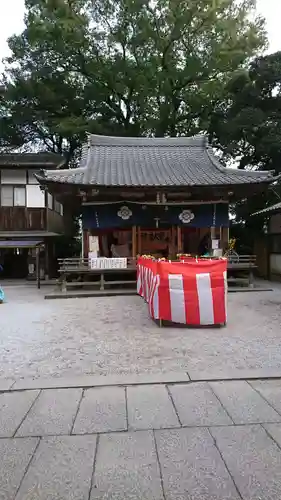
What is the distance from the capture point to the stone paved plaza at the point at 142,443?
2.13 metres

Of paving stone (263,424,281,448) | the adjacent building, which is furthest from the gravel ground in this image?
the adjacent building

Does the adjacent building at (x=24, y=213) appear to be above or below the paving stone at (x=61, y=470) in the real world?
above

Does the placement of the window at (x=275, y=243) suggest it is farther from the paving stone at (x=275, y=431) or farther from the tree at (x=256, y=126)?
the paving stone at (x=275, y=431)

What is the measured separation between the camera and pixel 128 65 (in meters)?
22.2

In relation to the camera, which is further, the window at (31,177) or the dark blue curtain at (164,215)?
the window at (31,177)

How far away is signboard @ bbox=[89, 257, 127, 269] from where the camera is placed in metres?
12.2

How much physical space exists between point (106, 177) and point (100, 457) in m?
11.4

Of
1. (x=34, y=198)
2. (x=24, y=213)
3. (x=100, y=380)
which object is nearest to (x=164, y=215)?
(x=34, y=198)

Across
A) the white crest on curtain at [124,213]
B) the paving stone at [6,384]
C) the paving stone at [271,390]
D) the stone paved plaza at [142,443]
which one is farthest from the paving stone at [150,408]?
the white crest on curtain at [124,213]

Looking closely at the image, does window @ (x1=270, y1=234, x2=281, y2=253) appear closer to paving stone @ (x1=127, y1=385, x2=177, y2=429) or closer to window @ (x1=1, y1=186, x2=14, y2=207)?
window @ (x1=1, y1=186, x2=14, y2=207)

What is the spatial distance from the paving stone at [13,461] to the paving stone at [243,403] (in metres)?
1.58

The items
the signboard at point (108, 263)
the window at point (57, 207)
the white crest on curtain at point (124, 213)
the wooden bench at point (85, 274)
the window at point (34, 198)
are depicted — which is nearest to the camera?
the wooden bench at point (85, 274)

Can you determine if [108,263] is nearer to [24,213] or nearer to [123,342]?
[123,342]

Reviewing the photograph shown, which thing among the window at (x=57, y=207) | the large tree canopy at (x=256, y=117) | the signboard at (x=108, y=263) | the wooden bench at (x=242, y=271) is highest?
the large tree canopy at (x=256, y=117)
